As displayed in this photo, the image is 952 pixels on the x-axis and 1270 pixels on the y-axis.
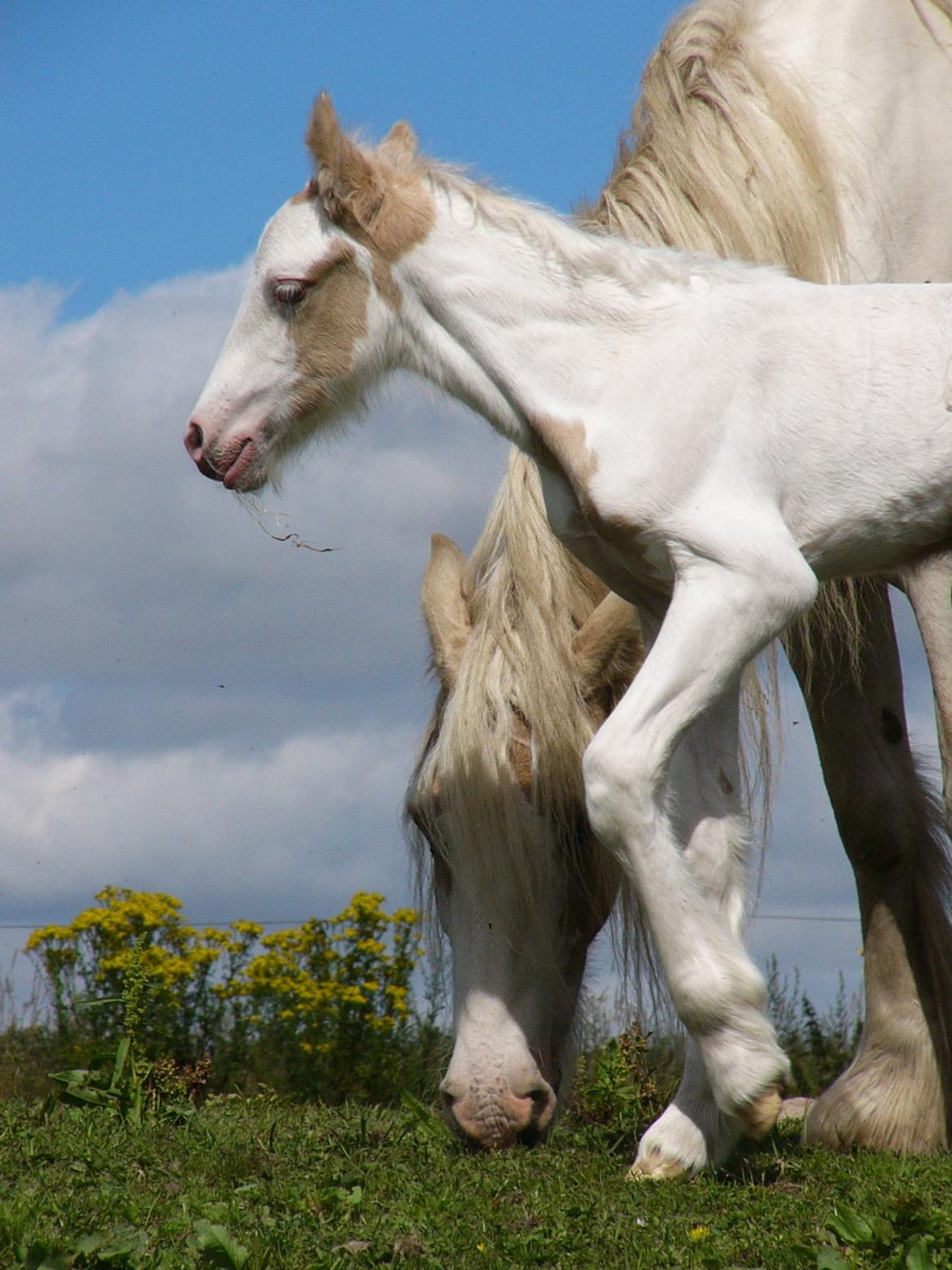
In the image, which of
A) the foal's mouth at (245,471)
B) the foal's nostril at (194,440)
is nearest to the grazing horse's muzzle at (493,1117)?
the foal's mouth at (245,471)

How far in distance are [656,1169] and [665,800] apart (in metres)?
0.92

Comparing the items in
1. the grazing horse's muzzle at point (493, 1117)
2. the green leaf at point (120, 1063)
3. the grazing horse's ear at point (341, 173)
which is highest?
the grazing horse's ear at point (341, 173)

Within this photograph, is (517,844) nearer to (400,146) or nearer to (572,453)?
(572,453)

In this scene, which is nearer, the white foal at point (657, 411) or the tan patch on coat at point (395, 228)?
the white foal at point (657, 411)

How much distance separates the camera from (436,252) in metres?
4.08

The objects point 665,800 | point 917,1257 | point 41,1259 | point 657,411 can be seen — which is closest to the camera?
point 917,1257

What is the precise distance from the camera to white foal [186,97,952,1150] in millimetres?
3521

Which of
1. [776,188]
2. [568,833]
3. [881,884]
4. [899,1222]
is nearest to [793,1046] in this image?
[881,884]

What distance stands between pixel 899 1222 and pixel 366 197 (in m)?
2.79

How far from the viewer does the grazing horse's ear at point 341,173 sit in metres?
4.03

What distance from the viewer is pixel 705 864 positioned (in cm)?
389

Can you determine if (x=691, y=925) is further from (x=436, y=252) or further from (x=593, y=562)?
(x=436, y=252)

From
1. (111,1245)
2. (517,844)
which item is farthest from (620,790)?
(111,1245)

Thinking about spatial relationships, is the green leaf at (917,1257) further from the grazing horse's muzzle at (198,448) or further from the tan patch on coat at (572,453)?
the grazing horse's muzzle at (198,448)
